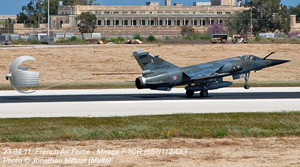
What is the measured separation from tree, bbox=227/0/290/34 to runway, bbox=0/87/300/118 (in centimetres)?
9864

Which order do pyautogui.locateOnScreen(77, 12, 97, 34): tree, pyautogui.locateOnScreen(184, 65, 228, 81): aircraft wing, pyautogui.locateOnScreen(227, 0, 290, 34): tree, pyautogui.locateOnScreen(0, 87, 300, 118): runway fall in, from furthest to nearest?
pyautogui.locateOnScreen(77, 12, 97, 34): tree, pyautogui.locateOnScreen(227, 0, 290, 34): tree, pyautogui.locateOnScreen(184, 65, 228, 81): aircraft wing, pyautogui.locateOnScreen(0, 87, 300, 118): runway

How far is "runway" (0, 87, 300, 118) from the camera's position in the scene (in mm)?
25016

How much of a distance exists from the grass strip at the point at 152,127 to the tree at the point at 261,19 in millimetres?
110823

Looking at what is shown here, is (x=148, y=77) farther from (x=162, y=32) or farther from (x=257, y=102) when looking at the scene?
(x=162, y=32)

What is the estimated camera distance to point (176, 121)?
857 inches

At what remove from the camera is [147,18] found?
149 metres

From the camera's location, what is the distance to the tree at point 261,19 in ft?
428

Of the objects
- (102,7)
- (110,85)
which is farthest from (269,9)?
(110,85)

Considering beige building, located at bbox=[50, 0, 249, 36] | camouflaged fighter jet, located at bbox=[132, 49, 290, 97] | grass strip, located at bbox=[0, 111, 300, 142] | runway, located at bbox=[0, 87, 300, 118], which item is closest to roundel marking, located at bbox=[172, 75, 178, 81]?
camouflaged fighter jet, located at bbox=[132, 49, 290, 97]

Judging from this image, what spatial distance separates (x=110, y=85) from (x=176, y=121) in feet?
58.1

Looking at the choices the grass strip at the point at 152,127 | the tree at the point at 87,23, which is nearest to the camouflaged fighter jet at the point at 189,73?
the grass strip at the point at 152,127

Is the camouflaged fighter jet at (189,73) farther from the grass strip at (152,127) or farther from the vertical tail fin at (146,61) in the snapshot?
the grass strip at (152,127)

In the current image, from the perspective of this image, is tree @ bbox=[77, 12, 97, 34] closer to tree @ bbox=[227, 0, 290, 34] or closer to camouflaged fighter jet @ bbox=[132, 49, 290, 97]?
tree @ bbox=[227, 0, 290, 34]

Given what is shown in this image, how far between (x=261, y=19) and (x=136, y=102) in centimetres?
10821
